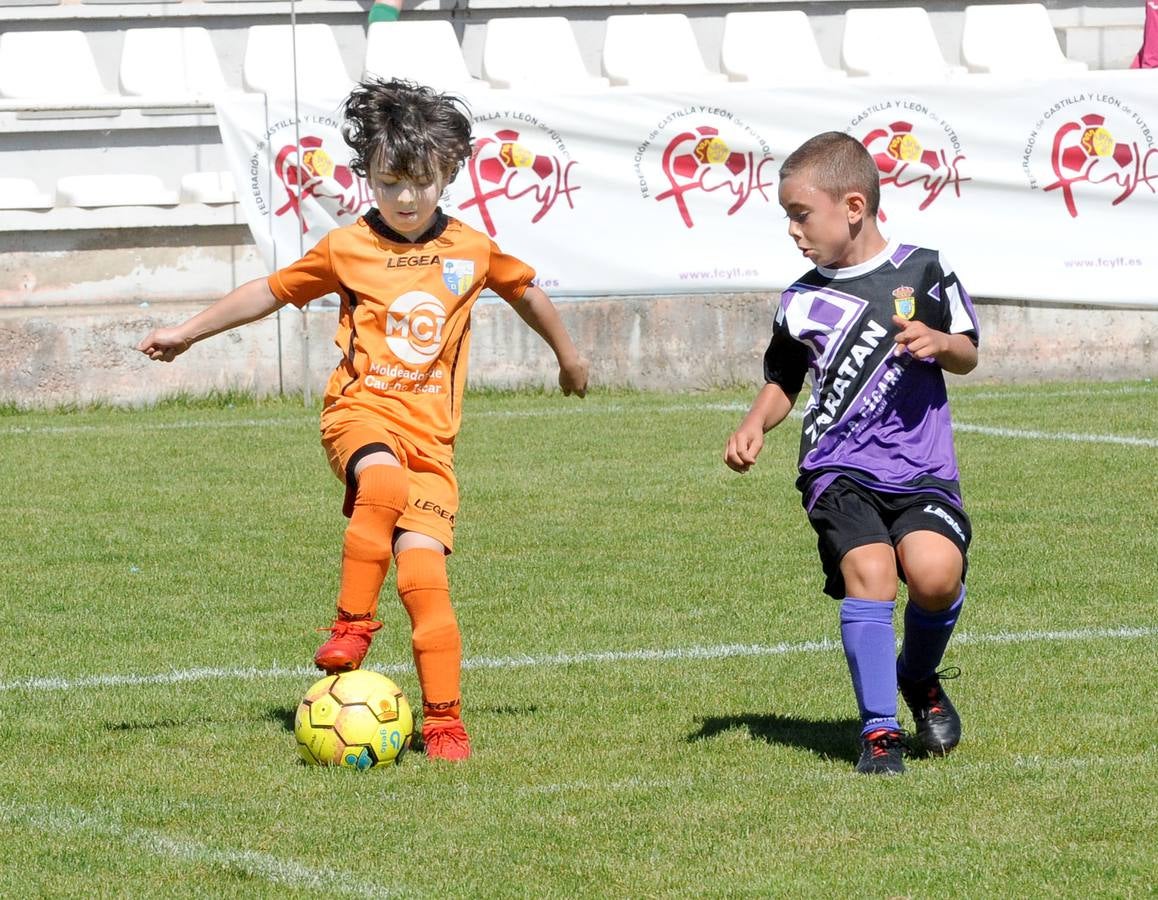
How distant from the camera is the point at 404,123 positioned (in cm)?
508

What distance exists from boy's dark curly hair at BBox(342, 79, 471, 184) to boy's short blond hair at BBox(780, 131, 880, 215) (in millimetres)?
890

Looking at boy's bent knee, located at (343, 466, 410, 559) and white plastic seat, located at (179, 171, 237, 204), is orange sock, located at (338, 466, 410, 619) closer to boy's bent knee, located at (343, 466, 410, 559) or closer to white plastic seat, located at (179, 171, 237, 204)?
boy's bent knee, located at (343, 466, 410, 559)

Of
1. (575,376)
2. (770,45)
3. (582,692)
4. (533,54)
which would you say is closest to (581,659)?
(582,692)

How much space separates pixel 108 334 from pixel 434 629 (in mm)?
8626

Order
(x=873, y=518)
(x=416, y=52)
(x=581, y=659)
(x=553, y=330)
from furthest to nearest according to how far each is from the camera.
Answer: (x=416, y=52) → (x=581, y=659) → (x=553, y=330) → (x=873, y=518)

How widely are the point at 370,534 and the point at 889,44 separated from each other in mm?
12164

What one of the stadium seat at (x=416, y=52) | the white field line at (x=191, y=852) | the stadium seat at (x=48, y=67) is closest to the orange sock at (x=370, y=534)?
the white field line at (x=191, y=852)

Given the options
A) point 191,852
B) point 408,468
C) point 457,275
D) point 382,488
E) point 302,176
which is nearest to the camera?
point 191,852

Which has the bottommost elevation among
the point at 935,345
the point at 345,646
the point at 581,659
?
the point at 581,659

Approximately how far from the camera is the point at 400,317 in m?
5.20

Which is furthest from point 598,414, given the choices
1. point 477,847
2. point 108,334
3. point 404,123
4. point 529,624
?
point 477,847

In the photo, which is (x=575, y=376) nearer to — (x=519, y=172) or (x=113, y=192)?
(x=519, y=172)

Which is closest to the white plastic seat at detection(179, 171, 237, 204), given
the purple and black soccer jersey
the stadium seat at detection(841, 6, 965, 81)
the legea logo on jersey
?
the stadium seat at detection(841, 6, 965, 81)

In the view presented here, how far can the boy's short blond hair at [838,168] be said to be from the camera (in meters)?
4.81
